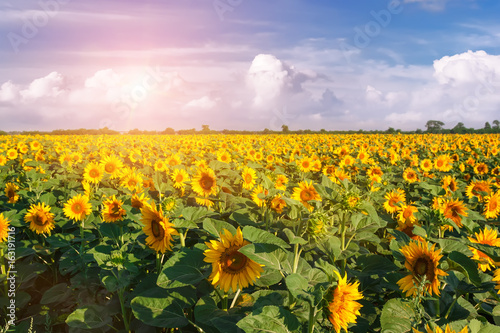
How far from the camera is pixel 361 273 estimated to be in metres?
2.56

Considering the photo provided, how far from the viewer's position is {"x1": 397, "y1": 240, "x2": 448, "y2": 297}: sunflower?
195 centimetres

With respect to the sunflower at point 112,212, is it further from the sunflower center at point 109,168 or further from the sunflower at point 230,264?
the sunflower center at point 109,168

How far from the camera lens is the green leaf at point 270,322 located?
4.54ft

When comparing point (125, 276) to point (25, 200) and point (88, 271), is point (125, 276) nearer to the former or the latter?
point (88, 271)

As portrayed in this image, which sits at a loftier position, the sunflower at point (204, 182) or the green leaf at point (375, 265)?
the sunflower at point (204, 182)

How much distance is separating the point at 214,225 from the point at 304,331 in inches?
32.3

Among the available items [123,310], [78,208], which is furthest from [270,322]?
[78,208]

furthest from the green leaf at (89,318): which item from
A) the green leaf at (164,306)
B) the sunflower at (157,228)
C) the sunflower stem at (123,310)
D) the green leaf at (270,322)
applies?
the green leaf at (270,322)

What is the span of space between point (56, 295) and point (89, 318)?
1372 millimetres

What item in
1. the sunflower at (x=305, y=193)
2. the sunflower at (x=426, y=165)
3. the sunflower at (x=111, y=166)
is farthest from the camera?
the sunflower at (x=426, y=165)

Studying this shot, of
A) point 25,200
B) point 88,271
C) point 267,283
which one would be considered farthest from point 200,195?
point 25,200

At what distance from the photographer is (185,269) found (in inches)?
79.0

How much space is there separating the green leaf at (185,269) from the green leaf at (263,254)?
47 centimetres

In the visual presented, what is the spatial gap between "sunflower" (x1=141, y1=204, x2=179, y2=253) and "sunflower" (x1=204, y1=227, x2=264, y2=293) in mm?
550
